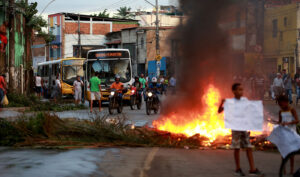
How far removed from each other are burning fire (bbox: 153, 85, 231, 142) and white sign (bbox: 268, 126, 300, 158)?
352 cm

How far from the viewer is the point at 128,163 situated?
327 inches

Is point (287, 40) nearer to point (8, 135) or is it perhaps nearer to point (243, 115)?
point (8, 135)

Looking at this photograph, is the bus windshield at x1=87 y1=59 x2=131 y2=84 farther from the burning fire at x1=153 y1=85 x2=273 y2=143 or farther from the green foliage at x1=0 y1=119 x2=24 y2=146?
the green foliage at x1=0 y1=119 x2=24 y2=146

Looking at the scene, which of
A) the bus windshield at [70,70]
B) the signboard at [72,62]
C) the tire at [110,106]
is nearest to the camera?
the tire at [110,106]

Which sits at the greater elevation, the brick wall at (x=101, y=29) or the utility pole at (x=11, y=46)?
the brick wall at (x=101, y=29)

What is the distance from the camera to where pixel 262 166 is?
806cm

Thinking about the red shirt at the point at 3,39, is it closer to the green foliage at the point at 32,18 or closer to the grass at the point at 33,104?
the grass at the point at 33,104

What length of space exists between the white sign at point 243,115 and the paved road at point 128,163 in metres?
0.71

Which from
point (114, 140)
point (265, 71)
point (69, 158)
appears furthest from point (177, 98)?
point (265, 71)

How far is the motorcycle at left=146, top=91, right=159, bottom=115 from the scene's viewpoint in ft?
65.3

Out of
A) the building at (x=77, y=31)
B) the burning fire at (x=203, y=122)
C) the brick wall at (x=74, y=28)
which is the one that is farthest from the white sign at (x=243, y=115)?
the brick wall at (x=74, y=28)

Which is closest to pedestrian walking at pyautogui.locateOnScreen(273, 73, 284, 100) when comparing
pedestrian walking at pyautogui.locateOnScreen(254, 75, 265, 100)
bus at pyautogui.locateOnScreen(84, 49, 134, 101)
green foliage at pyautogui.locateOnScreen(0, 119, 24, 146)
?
pedestrian walking at pyautogui.locateOnScreen(254, 75, 265, 100)

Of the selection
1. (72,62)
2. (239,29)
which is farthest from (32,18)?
(239,29)

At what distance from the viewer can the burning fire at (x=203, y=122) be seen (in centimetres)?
1116
